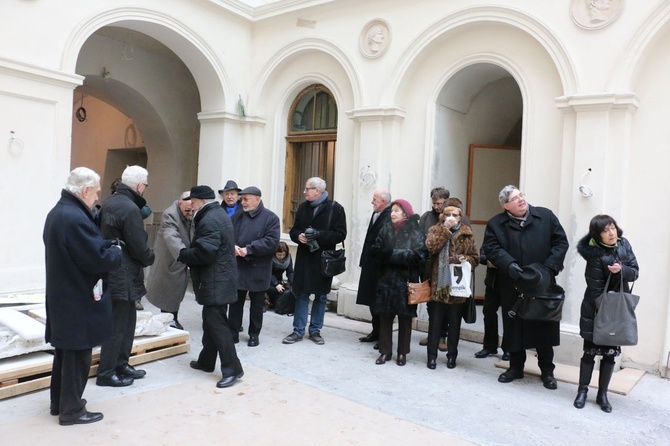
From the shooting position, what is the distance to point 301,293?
593 centimetres

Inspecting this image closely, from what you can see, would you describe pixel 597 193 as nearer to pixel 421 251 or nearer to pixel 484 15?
pixel 421 251

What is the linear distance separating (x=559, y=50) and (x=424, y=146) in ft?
6.54

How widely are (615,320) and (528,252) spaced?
0.94 meters

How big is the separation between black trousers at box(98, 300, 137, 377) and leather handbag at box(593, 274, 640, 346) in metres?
3.77

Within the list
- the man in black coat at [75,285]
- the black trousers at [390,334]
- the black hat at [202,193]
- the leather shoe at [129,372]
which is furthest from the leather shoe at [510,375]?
the man in black coat at [75,285]

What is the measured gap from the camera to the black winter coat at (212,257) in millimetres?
4344

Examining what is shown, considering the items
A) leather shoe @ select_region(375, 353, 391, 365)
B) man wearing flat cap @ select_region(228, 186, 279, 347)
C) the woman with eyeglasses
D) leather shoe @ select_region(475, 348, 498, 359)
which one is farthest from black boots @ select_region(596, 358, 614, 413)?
man wearing flat cap @ select_region(228, 186, 279, 347)

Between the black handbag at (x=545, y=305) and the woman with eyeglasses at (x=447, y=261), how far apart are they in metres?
0.68

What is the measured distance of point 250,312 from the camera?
18.7ft

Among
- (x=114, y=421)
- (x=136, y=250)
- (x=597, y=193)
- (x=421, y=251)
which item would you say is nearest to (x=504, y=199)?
(x=421, y=251)

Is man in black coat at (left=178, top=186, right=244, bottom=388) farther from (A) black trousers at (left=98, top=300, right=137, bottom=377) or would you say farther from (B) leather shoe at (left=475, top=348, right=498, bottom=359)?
(B) leather shoe at (left=475, top=348, right=498, bottom=359)

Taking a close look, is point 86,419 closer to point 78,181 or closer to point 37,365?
point 37,365

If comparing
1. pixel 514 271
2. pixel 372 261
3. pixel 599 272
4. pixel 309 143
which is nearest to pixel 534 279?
pixel 514 271

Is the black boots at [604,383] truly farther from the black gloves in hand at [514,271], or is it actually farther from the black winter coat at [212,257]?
the black winter coat at [212,257]
